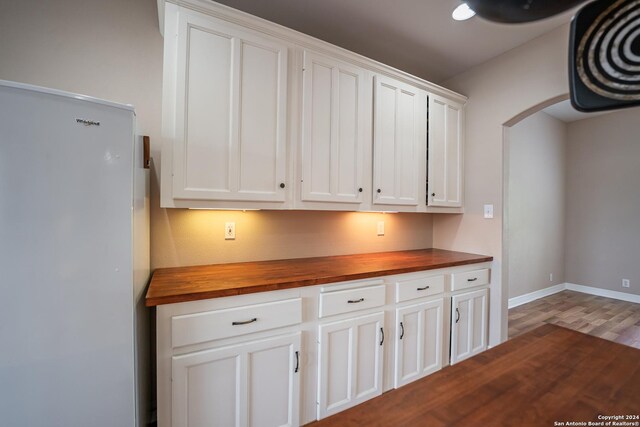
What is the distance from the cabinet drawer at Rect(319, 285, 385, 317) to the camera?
1.52 m

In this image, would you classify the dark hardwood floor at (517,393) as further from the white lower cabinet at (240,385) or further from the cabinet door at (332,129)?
the cabinet door at (332,129)

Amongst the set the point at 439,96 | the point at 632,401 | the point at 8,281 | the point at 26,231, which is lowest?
the point at 632,401

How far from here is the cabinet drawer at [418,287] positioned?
181cm

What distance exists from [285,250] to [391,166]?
42.3 inches

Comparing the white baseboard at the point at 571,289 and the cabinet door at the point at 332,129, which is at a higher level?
the cabinet door at the point at 332,129

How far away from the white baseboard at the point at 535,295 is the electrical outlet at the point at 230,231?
3942 millimetres

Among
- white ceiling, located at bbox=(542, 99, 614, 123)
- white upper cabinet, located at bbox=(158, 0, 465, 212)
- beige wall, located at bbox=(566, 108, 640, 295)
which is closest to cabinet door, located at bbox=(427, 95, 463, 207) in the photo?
white upper cabinet, located at bbox=(158, 0, 465, 212)

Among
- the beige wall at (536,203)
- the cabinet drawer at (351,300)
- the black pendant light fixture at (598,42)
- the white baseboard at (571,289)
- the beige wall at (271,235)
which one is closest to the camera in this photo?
the black pendant light fixture at (598,42)

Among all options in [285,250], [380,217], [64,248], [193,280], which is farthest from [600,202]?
[64,248]

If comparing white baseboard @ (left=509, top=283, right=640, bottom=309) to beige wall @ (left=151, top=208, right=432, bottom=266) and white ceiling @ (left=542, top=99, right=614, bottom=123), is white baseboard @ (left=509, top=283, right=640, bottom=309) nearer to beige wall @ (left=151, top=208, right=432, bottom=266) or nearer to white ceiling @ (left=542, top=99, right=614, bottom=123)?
beige wall @ (left=151, top=208, right=432, bottom=266)

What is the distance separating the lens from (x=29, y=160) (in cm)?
86

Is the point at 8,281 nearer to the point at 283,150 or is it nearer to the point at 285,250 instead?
the point at 283,150

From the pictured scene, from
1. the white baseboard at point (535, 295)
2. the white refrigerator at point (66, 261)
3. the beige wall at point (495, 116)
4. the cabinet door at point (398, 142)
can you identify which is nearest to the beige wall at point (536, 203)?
the white baseboard at point (535, 295)

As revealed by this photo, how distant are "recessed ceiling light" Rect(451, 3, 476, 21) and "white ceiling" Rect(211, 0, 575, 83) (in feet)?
0.11
